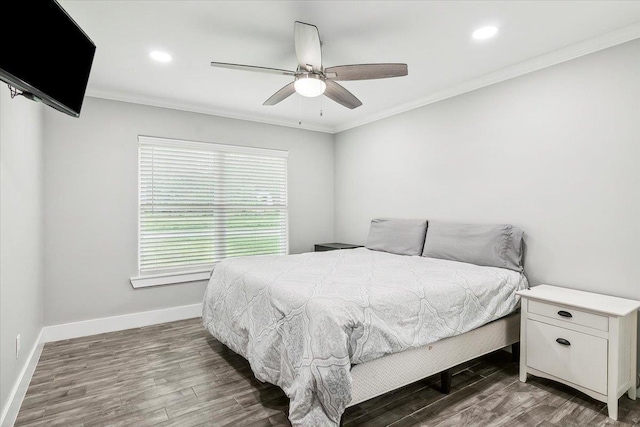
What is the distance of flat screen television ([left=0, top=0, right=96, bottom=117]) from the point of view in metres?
1.31

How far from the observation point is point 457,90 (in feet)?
11.8

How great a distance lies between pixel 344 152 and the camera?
5.31 metres

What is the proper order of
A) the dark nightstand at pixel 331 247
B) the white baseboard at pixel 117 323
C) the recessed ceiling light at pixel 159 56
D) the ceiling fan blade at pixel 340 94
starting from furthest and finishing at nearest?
the dark nightstand at pixel 331 247
the white baseboard at pixel 117 323
the recessed ceiling light at pixel 159 56
the ceiling fan blade at pixel 340 94

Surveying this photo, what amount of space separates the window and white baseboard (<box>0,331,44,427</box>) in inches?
43.8

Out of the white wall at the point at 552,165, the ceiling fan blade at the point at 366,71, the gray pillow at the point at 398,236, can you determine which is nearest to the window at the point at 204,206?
the gray pillow at the point at 398,236

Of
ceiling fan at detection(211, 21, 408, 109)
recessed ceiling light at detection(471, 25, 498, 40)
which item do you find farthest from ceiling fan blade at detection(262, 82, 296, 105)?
recessed ceiling light at detection(471, 25, 498, 40)

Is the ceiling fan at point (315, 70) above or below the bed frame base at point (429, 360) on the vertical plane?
above

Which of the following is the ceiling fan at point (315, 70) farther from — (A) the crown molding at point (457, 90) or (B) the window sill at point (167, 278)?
(B) the window sill at point (167, 278)

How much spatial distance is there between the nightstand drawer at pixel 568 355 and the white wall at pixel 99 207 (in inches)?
142

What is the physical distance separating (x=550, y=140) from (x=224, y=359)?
134 inches

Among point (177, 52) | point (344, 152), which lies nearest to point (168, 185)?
point (177, 52)

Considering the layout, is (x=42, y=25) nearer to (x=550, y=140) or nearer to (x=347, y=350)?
(x=347, y=350)

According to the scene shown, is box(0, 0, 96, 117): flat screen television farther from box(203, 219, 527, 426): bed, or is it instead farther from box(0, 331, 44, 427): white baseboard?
box(0, 331, 44, 427): white baseboard

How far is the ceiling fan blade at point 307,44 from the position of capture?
2.11 meters
